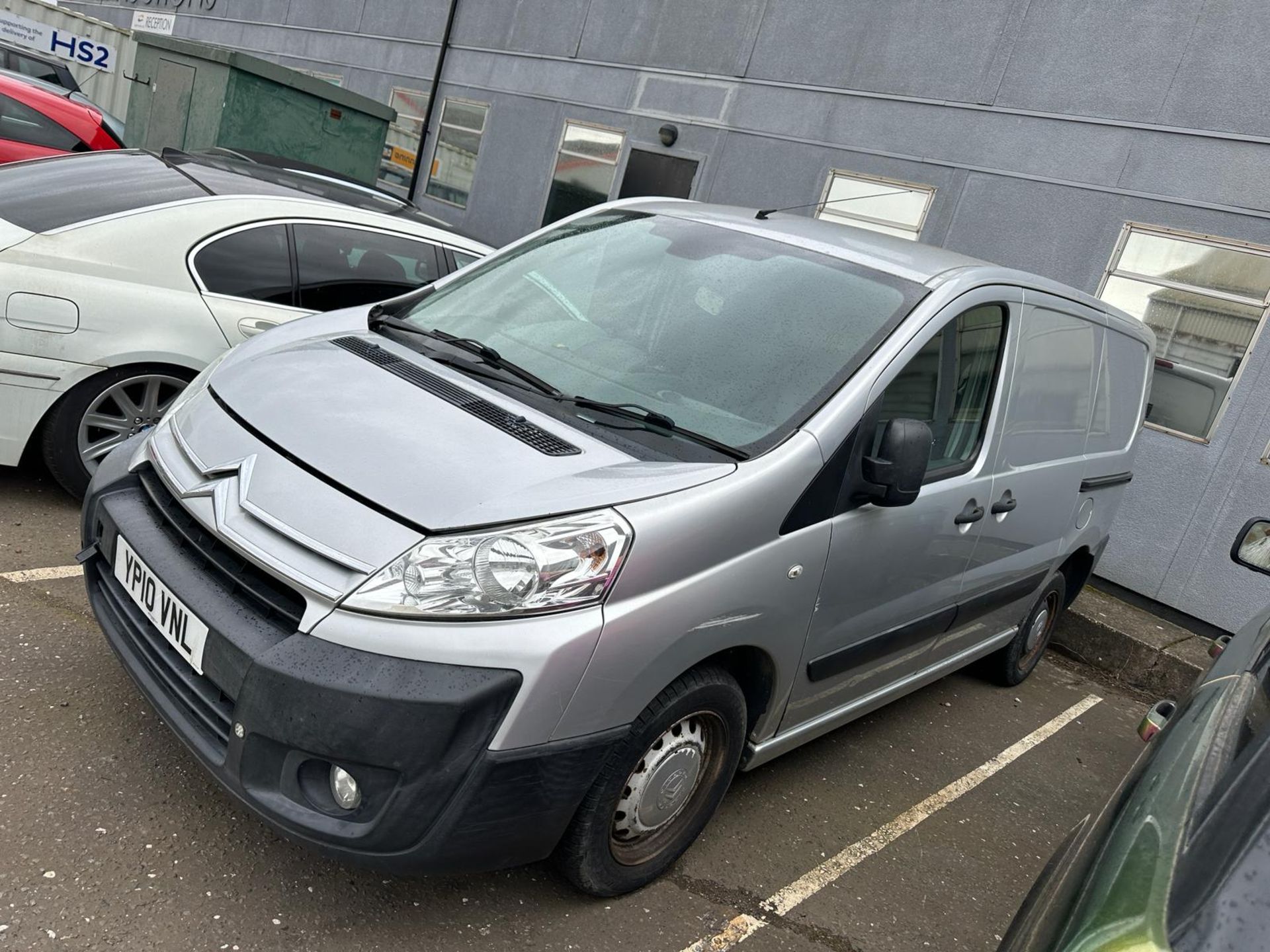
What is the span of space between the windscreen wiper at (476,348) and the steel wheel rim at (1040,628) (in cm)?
305

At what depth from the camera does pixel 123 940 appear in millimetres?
2271

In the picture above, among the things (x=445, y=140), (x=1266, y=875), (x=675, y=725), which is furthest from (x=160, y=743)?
(x=445, y=140)

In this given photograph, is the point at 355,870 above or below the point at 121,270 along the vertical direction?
below

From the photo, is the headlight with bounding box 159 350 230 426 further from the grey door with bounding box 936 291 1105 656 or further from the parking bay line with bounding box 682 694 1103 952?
the grey door with bounding box 936 291 1105 656

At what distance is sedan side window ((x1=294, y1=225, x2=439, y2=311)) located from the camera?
4641mm

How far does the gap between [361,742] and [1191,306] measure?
6.47 m

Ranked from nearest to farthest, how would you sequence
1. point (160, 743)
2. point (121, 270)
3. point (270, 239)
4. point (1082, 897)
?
point (1082, 897) → point (160, 743) → point (121, 270) → point (270, 239)

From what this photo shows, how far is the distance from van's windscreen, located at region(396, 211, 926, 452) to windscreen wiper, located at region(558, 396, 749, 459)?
0.09 ft

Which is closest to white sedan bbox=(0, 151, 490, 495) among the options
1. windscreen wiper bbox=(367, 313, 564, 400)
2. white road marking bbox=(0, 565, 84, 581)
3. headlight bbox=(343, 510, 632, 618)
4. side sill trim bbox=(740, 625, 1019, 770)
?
white road marking bbox=(0, 565, 84, 581)

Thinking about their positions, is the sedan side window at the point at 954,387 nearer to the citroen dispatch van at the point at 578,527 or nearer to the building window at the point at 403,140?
the citroen dispatch van at the point at 578,527

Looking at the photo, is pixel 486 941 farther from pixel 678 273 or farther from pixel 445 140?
pixel 445 140

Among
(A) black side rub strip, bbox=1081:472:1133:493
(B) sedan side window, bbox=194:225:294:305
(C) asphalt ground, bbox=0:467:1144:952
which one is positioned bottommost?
(C) asphalt ground, bbox=0:467:1144:952

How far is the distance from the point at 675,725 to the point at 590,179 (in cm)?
935

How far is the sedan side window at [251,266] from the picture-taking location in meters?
4.38
